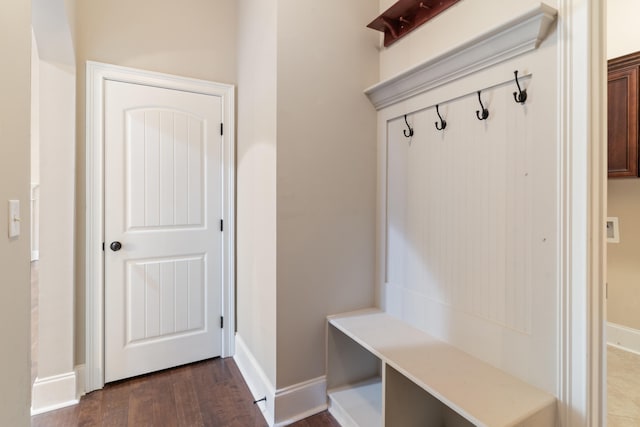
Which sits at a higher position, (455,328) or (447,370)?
(455,328)

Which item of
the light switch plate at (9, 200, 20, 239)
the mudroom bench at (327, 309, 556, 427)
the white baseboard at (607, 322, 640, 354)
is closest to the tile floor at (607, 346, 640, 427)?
the white baseboard at (607, 322, 640, 354)

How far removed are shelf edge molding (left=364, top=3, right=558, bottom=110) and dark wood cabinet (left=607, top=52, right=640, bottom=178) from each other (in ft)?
5.88

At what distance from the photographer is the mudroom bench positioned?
1.08m

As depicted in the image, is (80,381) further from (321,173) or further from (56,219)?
(321,173)

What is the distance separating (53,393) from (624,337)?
13.6ft

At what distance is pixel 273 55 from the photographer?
Result: 5.64ft

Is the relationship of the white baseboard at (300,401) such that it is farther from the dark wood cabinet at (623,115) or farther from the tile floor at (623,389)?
the dark wood cabinet at (623,115)

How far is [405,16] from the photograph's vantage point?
1.74m

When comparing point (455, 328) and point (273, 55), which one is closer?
point (455, 328)

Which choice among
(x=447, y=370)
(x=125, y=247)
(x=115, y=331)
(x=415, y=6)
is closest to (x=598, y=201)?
(x=447, y=370)

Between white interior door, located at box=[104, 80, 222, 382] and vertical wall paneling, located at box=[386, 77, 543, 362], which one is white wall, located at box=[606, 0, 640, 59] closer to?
vertical wall paneling, located at box=[386, 77, 543, 362]

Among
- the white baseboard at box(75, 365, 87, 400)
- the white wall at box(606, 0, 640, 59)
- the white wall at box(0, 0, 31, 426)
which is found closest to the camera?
the white wall at box(0, 0, 31, 426)

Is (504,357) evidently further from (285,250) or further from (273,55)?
(273,55)

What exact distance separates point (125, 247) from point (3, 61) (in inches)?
61.5
